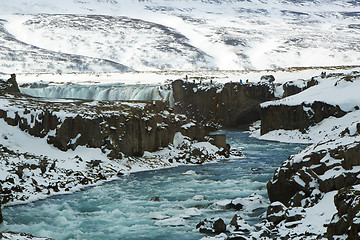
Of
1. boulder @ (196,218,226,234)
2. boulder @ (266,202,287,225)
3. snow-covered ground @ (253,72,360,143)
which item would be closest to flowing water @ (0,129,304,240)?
boulder @ (196,218,226,234)

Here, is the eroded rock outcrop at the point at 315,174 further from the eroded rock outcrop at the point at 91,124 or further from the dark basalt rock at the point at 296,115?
the dark basalt rock at the point at 296,115

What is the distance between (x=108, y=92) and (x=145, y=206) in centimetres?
4868

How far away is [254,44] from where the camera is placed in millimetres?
195625

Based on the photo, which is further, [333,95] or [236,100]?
[236,100]

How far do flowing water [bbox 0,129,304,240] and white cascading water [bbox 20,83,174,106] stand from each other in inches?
1443

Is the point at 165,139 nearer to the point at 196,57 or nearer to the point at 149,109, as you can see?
the point at 149,109

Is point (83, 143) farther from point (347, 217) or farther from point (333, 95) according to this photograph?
point (333, 95)

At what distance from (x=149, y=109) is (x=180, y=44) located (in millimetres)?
156118

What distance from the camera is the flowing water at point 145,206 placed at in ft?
64.0

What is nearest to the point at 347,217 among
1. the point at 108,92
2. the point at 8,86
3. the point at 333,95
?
the point at 8,86

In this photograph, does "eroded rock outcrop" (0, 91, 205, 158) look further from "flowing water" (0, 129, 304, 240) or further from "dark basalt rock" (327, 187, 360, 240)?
"dark basalt rock" (327, 187, 360, 240)

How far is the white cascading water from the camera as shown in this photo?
2712 inches

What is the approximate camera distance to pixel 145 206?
2309 centimetres

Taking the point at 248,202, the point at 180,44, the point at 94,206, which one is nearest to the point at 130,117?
the point at 94,206
